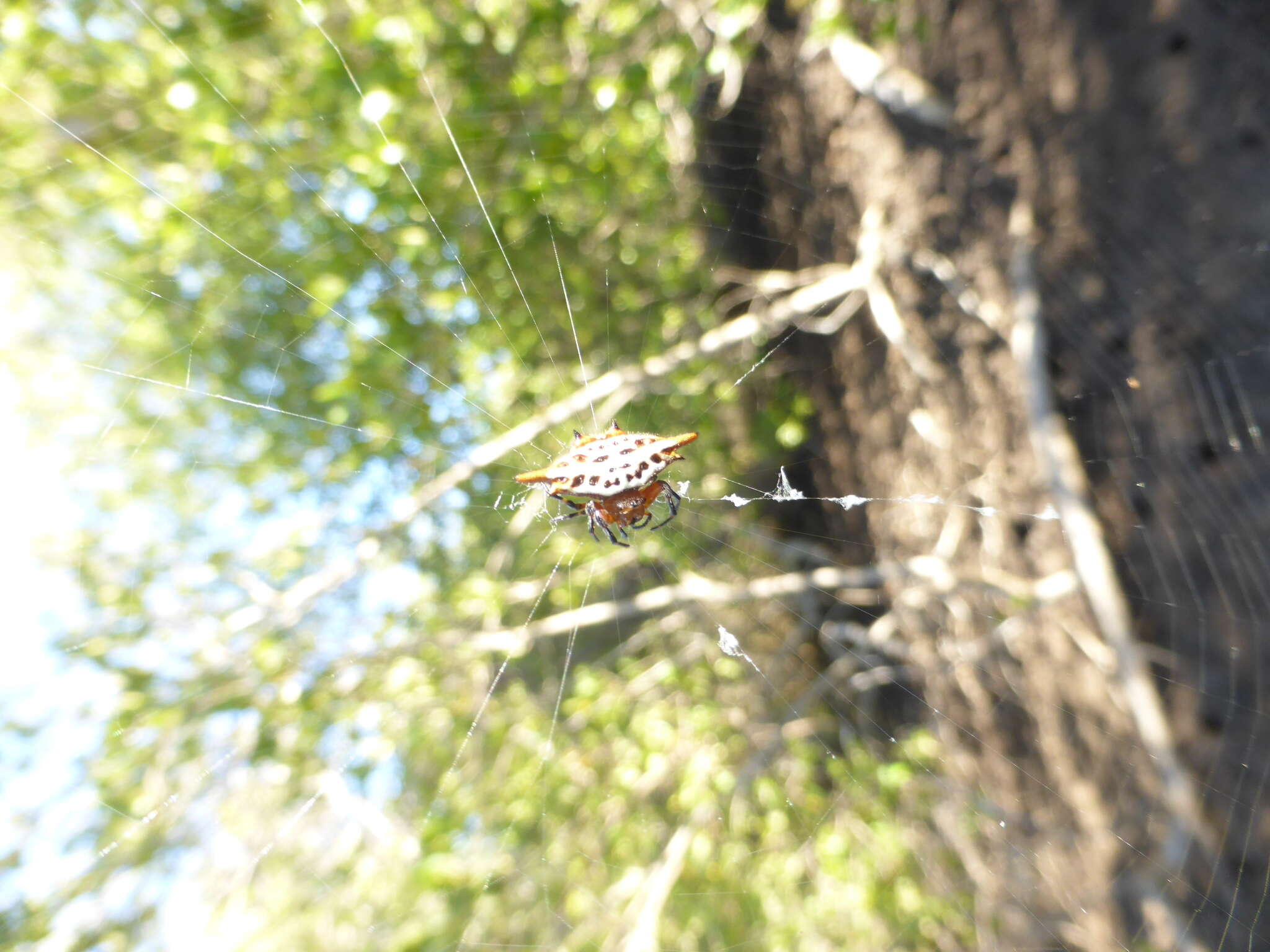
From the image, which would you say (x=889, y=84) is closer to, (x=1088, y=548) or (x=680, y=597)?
(x=1088, y=548)

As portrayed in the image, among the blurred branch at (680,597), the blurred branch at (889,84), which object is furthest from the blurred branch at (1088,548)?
the blurred branch at (680,597)

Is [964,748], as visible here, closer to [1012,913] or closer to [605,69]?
[1012,913]

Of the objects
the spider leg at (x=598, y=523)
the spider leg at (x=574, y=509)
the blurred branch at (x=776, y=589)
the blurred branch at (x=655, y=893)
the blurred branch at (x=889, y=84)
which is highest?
the blurred branch at (x=889, y=84)

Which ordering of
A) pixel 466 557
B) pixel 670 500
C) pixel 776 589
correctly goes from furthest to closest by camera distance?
1. pixel 466 557
2. pixel 776 589
3. pixel 670 500

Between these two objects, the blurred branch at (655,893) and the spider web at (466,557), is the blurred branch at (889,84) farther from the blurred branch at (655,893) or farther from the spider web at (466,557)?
the blurred branch at (655,893)

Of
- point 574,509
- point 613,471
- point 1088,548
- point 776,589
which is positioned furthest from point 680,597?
point 1088,548

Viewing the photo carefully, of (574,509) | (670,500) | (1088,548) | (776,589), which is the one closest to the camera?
(1088,548)
